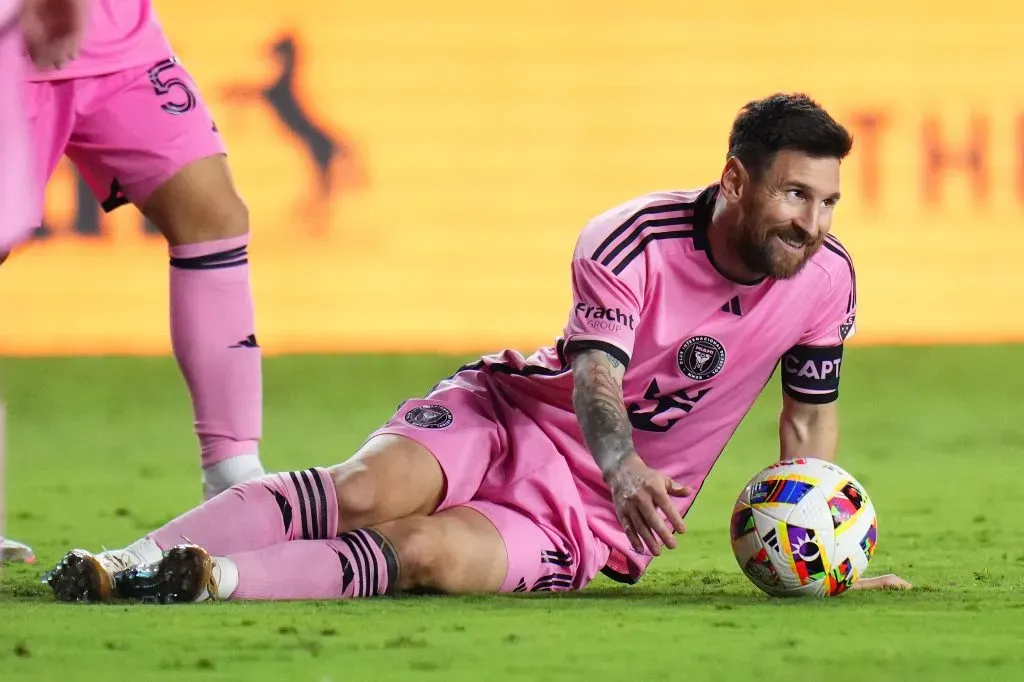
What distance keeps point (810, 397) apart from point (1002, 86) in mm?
6712

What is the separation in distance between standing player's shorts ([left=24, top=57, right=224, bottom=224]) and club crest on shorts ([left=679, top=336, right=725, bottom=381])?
3.98 feet

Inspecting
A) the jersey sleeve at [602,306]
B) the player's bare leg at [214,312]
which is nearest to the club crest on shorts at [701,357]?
the jersey sleeve at [602,306]

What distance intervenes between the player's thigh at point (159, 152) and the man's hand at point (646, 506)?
129 centimetres

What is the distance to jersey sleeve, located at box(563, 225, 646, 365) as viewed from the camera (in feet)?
Answer: 12.9

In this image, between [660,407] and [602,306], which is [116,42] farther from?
[660,407]

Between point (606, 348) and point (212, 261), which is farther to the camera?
point (212, 261)

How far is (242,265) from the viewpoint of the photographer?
4453 millimetres

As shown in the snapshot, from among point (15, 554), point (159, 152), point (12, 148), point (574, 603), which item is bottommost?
point (15, 554)

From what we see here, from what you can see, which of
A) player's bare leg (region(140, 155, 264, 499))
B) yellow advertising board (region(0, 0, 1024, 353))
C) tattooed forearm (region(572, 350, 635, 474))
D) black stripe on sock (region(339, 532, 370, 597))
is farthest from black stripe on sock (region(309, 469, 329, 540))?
yellow advertising board (region(0, 0, 1024, 353))

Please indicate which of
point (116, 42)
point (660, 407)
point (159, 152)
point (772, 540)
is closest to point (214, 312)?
point (159, 152)

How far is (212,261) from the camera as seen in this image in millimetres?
4398

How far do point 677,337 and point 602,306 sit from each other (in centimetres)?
26

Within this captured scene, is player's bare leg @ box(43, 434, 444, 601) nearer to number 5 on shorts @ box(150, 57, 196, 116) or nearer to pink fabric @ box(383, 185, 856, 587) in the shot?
pink fabric @ box(383, 185, 856, 587)

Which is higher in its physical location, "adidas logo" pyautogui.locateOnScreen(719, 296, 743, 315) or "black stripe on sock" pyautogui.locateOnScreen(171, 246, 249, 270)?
"black stripe on sock" pyautogui.locateOnScreen(171, 246, 249, 270)
